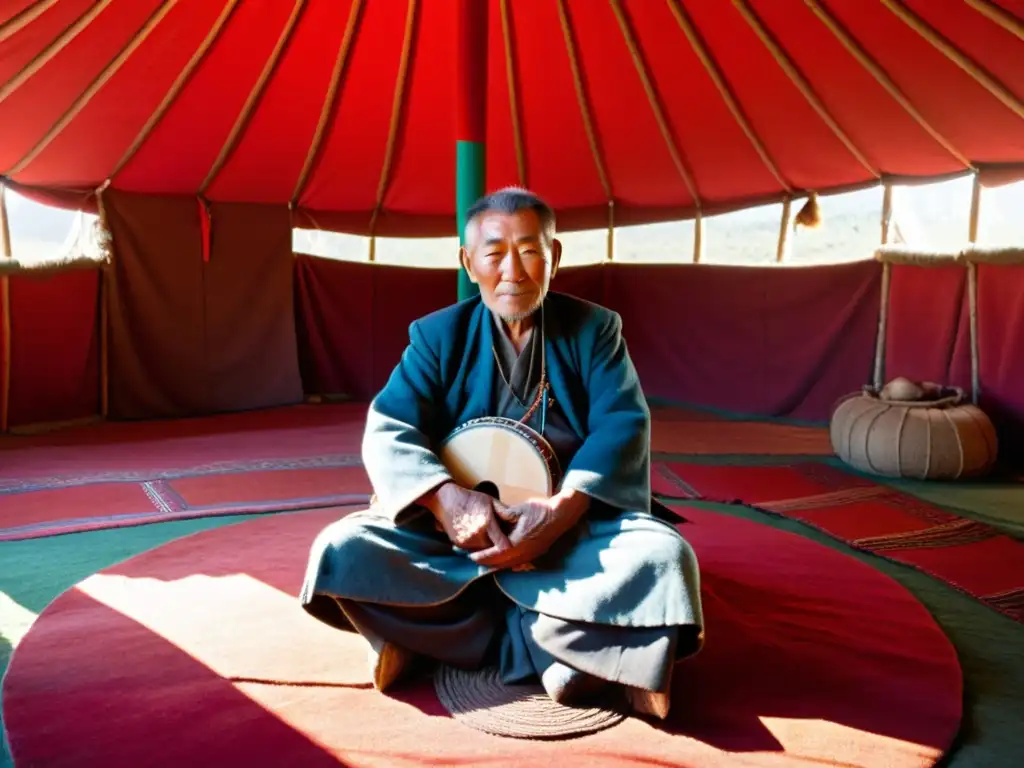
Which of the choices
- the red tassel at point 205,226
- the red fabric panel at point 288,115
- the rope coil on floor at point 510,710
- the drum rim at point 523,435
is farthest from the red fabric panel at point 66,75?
the rope coil on floor at point 510,710

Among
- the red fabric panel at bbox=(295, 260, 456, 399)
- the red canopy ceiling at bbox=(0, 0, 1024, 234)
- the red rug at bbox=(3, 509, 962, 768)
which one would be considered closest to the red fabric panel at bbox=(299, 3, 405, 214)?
the red canopy ceiling at bbox=(0, 0, 1024, 234)

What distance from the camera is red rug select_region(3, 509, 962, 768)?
161 centimetres

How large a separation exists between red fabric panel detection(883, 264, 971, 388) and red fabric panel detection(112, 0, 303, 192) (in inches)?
138

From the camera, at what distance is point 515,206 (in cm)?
192

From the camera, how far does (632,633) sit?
170 centimetres

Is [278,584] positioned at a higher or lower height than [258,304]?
lower

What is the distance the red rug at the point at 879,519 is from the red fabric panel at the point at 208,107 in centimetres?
289

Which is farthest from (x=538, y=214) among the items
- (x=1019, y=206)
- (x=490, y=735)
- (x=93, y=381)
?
(x=93, y=381)

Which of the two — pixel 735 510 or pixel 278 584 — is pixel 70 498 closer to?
pixel 278 584

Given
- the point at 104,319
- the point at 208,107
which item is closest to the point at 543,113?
the point at 208,107

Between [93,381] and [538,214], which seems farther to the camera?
[93,381]

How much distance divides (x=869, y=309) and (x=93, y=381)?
4483 mm

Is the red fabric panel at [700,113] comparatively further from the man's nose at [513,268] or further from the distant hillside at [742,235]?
the man's nose at [513,268]

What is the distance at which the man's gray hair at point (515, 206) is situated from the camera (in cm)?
193
